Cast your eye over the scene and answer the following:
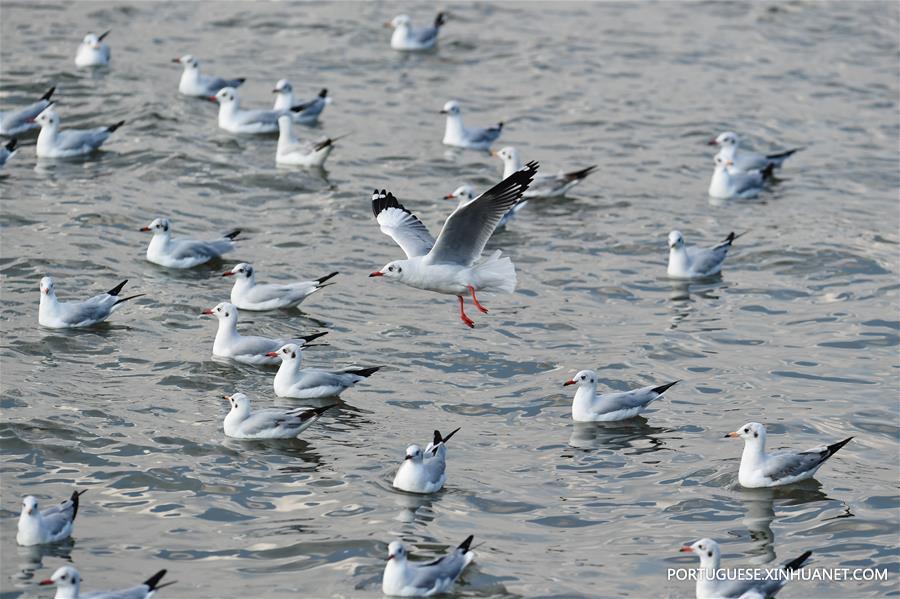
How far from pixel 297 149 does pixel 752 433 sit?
11291mm

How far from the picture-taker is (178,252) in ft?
61.9

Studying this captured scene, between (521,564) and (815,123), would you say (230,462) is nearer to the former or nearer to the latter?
(521,564)

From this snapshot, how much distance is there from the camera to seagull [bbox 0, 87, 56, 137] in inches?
931

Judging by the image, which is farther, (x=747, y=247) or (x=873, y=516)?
(x=747, y=247)

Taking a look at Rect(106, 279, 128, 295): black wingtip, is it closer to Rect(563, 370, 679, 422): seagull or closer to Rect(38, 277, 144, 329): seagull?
Rect(38, 277, 144, 329): seagull

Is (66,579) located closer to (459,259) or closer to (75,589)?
(75,589)

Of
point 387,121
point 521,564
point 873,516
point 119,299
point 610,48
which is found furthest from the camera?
point 610,48

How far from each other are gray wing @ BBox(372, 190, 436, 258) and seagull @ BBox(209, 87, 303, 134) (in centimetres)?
890

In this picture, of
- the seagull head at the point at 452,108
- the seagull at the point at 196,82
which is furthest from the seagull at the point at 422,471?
the seagull at the point at 196,82

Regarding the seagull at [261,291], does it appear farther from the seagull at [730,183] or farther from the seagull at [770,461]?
the seagull at [730,183]

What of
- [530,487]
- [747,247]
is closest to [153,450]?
[530,487]

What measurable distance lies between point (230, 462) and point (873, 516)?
612 cm

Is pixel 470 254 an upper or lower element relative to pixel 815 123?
upper

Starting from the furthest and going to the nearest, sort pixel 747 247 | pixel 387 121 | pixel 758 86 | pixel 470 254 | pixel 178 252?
pixel 758 86 → pixel 387 121 → pixel 747 247 → pixel 178 252 → pixel 470 254
